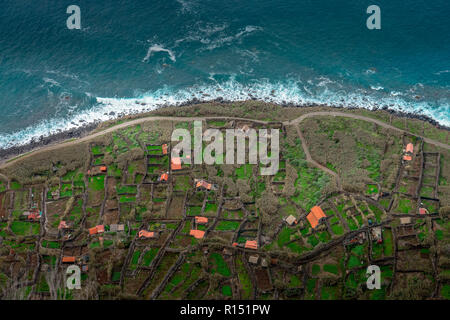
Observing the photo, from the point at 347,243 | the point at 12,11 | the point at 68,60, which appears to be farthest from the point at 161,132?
the point at 12,11

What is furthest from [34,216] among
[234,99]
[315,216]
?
[315,216]

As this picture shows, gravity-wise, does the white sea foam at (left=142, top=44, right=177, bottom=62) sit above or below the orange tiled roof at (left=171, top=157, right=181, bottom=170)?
above

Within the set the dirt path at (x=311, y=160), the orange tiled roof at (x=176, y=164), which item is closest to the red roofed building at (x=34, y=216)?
the orange tiled roof at (x=176, y=164)

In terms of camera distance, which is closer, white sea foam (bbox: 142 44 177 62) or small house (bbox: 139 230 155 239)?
small house (bbox: 139 230 155 239)

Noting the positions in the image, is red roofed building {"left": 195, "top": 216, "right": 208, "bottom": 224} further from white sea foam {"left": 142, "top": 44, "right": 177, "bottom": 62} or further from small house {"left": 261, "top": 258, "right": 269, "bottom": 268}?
white sea foam {"left": 142, "top": 44, "right": 177, "bottom": 62}

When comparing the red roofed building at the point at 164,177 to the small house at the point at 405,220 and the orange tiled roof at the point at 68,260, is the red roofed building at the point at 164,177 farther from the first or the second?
the small house at the point at 405,220

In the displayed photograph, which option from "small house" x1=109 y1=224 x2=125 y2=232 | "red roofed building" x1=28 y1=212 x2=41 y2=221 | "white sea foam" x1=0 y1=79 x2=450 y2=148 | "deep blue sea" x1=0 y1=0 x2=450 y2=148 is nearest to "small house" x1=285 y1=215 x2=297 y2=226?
"small house" x1=109 y1=224 x2=125 y2=232

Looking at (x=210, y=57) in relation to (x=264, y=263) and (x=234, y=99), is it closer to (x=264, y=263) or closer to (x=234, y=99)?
(x=234, y=99)
